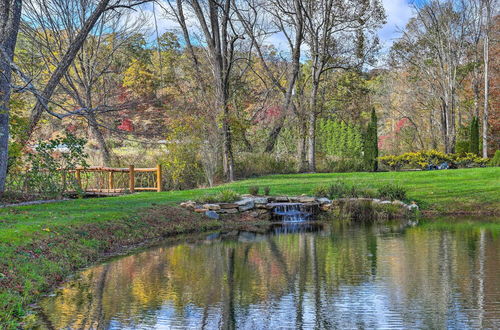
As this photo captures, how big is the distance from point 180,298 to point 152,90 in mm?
31116

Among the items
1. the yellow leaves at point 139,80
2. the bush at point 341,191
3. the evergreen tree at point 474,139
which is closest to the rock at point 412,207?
the bush at point 341,191

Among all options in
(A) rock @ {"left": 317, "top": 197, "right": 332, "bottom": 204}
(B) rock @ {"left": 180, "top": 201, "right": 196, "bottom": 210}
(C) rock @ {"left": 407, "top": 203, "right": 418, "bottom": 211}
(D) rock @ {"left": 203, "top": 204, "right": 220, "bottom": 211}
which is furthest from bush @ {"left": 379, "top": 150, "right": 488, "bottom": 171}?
(B) rock @ {"left": 180, "top": 201, "right": 196, "bottom": 210}

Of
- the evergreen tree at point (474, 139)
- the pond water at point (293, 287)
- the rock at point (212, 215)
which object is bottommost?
the pond water at point (293, 287)

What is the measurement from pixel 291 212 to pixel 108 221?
21.0 ft

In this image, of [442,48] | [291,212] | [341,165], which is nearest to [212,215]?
[291,212]

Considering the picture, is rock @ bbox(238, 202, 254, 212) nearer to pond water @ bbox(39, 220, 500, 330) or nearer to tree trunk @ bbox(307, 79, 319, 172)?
pond water @ bbox(39, 220, 500, 330)

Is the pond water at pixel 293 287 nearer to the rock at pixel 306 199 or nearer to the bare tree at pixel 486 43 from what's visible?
the rock at pixel 306 199

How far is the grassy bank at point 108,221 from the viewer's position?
289 inches

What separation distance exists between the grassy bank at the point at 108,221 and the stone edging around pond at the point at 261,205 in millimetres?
525

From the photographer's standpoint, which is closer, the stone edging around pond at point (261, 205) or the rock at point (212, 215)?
the rock at point (212, 215)

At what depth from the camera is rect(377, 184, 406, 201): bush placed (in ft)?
56.2

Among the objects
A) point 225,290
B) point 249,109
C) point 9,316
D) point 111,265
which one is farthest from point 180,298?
point 249,109

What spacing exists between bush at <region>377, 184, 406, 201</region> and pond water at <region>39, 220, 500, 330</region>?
5.17 meters

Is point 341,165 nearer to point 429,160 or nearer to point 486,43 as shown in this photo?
point 429,160
